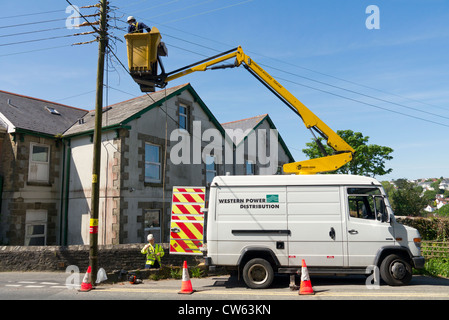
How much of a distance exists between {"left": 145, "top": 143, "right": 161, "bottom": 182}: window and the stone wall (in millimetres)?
5286

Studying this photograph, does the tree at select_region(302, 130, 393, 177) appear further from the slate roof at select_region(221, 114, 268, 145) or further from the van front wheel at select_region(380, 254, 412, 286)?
the van front wheel at select_region(380, 254, 412, 286)

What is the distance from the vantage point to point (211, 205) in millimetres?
9453

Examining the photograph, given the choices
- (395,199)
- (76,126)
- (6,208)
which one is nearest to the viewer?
(6,208)

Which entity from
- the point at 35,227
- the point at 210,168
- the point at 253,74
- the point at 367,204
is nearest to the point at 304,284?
the point at 367,204

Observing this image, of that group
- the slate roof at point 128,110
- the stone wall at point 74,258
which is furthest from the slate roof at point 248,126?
the stone wall at point 74,258

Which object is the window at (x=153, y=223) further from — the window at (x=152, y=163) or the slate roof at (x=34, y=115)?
the slate roof at (x=34, y=115)

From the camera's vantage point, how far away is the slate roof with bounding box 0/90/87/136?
16.5 m

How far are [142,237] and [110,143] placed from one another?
4.63 metres

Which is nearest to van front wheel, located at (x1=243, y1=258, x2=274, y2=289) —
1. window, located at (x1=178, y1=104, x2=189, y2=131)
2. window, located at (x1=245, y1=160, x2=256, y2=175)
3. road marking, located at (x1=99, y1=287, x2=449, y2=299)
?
road marking, located at (x1=99, y1=287, x2=449, y2=299)

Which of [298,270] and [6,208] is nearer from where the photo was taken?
[298,270]

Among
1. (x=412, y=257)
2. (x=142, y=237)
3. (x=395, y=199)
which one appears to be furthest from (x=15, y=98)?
(x=395, y=199)

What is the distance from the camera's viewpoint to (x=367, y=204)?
9.45 m

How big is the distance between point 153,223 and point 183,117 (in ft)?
20.5

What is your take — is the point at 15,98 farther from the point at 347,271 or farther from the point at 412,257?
the point at 412,257
